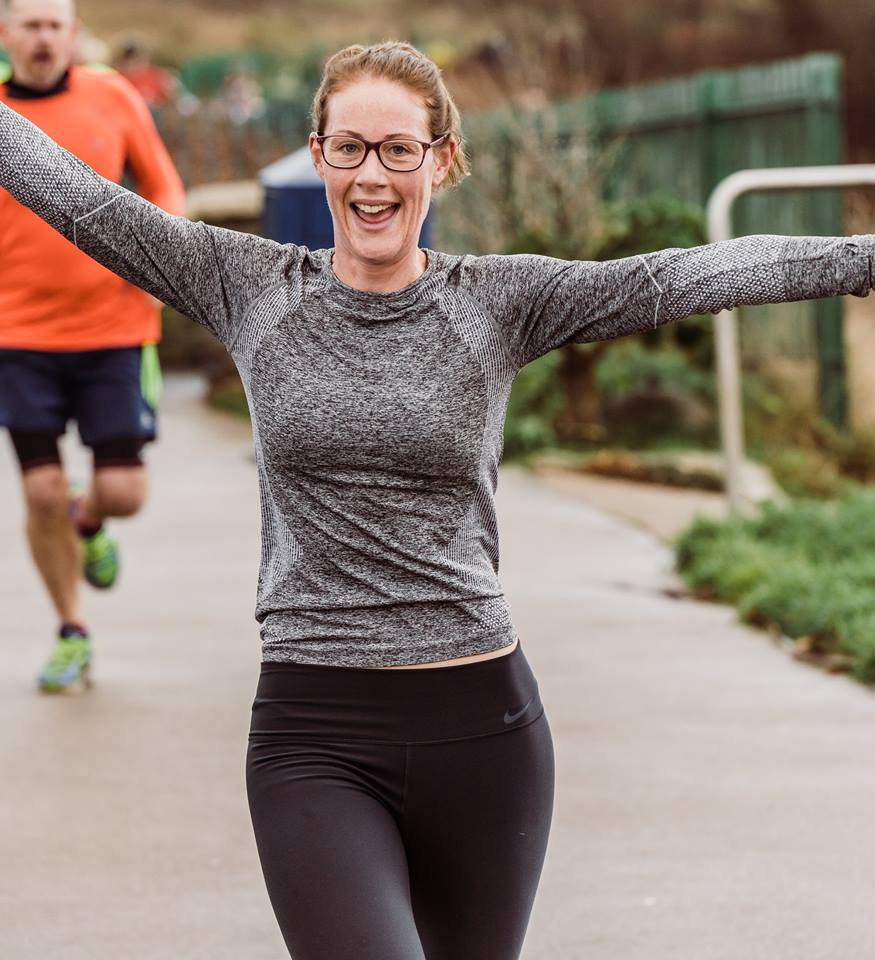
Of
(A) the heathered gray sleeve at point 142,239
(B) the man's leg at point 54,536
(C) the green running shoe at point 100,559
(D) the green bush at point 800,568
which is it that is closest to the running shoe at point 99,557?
(C) the green running shoe at point 100,559

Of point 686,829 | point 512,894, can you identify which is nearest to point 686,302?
point 512,894

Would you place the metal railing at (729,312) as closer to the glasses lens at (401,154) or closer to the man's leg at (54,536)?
the man's leg at (54,536)

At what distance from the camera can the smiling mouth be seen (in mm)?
2920

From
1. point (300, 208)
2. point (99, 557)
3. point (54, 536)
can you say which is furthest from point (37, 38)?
point (300, 208)

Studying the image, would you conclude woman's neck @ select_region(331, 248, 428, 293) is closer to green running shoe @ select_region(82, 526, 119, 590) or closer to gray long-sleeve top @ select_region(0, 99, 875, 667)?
gray long-sleeve top @ select_region(0, 99, 875, 667)

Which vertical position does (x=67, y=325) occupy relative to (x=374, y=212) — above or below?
below

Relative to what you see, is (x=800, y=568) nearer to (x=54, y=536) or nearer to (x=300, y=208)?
(x=54, y=536)

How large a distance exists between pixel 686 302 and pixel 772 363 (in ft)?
33.4

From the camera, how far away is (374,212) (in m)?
2.92

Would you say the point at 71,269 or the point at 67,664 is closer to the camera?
the point at 71,269

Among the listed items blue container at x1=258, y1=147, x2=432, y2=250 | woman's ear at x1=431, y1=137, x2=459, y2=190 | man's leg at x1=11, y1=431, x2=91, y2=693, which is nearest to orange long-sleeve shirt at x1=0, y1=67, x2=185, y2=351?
man's leg at x1=11, y1=431, x2=91, y2=693

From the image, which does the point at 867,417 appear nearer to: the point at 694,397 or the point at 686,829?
the point at 694,397

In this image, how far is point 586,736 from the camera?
5902 millimetres

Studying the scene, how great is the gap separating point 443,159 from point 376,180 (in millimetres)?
178
